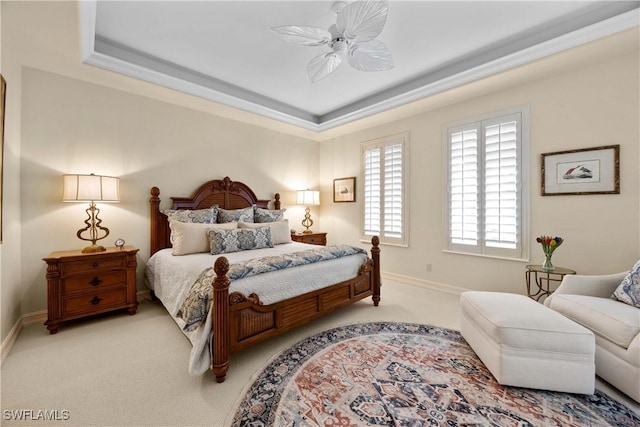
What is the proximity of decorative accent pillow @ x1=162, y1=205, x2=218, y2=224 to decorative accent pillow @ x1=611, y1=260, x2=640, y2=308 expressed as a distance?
4165mm

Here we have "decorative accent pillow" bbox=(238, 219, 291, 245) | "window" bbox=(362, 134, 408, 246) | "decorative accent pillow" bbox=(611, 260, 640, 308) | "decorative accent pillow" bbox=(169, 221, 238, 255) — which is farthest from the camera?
"window" bbox=(362, 134, 408, 246)

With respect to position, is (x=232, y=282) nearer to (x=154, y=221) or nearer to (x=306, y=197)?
(x=154, y=221)

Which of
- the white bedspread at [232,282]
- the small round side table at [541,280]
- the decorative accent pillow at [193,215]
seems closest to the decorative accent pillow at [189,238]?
the white bedspread at [232,282]

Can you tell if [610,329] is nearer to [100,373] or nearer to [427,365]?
[427,365]

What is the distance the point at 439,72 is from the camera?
A: 3.35m

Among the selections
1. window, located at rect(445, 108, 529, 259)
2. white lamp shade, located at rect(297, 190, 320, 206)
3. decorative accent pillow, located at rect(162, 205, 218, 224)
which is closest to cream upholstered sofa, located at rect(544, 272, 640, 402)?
window, located at rect(445, 108, 529, 259)

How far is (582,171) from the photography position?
276 cm

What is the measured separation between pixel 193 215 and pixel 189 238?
525 mm

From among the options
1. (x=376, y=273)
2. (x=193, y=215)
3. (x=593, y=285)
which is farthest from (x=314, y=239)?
(x=593, y=285)

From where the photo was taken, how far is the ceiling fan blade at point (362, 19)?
1894 mm

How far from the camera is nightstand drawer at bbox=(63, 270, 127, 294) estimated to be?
2.58m

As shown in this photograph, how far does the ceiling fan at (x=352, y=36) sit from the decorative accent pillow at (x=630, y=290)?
263 centimetres

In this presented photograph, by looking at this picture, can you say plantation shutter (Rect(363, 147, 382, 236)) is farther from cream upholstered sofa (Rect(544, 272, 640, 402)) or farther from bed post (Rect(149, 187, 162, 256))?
bed post (Rect(149, 187, 162, 256))

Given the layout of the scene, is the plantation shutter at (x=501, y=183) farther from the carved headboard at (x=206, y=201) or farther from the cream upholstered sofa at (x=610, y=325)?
the carved headboard at (x=206, y=201)
